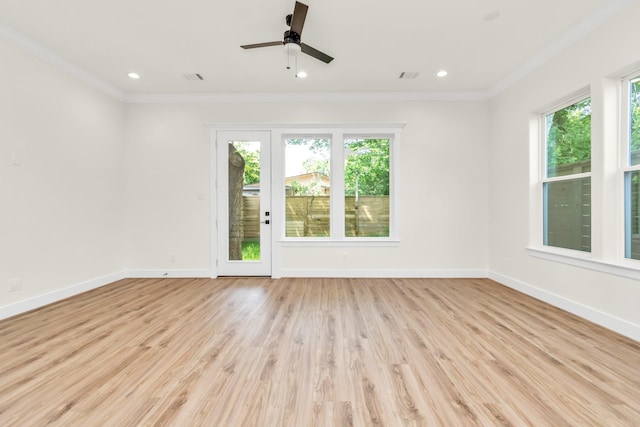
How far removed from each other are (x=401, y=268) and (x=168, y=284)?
3521 millimetres

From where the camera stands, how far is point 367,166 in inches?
183

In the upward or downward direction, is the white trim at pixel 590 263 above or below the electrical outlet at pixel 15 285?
above

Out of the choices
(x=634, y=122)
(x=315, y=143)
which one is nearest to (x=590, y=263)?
(x=634, y=122)

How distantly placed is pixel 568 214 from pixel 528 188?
0.57 meters

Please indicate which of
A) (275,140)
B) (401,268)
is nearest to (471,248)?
(401,268)

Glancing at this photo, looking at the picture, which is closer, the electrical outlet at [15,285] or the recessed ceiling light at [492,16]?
the recessed ceiling light at [492,16]

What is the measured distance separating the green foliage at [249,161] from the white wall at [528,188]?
3692 mm

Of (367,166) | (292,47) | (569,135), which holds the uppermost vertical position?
(292,47)

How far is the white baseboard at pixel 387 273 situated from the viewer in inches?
175

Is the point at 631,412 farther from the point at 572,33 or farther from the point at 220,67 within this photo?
the point at 220,67

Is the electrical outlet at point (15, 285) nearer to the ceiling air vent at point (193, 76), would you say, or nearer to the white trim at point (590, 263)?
the ceiling air vent at point (193, 76)

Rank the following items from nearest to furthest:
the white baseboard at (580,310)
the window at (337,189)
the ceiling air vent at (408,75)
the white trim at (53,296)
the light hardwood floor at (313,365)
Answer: the light hardwood floor at (313,365) → the white baseboard at (580,310) → the white trim at (53,296) → the ceiling air vent at (408,75) → the window at (337,189)

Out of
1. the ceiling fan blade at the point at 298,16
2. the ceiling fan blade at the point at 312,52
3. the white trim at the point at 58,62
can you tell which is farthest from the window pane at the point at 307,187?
the white trim at the point at 58,62

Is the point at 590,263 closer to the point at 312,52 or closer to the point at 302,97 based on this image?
the point at 312,52
